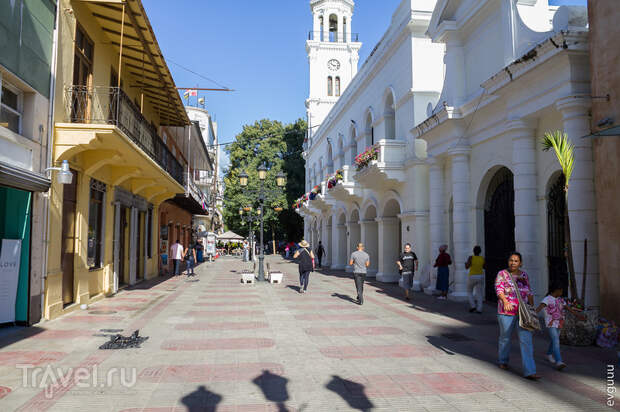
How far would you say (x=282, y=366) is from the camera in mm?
6168

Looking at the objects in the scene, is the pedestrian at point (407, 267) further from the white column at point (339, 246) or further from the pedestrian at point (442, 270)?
the white column at point (339, 246)

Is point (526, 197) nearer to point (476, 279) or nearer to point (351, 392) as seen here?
point (476, 279)

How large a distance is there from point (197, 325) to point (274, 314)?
2.02m

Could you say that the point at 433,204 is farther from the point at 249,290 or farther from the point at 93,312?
the point at 93,312

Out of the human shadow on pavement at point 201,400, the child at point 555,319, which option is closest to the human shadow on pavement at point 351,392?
→ the human shadow on pavement at point 201,400

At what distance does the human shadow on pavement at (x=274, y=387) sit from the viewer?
4824 millimetres

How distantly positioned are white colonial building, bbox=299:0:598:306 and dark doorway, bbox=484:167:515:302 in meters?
0.03

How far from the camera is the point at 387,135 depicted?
1906cm

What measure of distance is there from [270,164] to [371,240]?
25764 millimetres

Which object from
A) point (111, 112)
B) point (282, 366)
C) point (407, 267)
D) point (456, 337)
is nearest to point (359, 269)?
point (407, 267)

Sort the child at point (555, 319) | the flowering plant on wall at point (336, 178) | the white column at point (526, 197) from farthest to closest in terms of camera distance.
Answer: the flowering plant on wall at point (336, 178) → the white column at point (526, 197) → the child at point (555, 319)

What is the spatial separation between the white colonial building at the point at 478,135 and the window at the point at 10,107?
9820 millimetres

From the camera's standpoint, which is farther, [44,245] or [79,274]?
[79,274]

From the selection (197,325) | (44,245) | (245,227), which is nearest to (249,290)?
(197,325)
